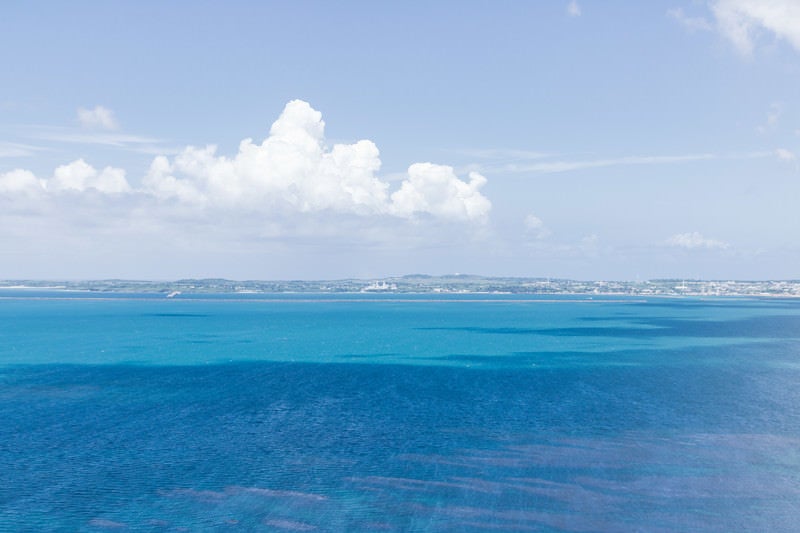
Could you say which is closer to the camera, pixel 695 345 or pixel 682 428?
pixel 682 428

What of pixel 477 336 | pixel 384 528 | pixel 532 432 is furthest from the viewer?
pixel 477 336

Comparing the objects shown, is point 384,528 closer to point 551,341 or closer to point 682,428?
point 682,428

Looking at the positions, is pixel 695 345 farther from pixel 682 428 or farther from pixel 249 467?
pixel 249 467

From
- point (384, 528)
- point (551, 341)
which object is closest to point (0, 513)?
point (384, 528)

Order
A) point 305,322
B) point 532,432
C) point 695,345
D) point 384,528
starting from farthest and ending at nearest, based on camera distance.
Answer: point 305,322
point 695,345
point 532,432
point 384,528

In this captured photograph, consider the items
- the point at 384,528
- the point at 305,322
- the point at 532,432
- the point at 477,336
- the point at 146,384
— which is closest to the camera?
the point at 384,528

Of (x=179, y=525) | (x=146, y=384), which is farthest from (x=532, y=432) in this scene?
(x=146, y=384)
